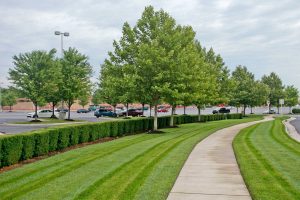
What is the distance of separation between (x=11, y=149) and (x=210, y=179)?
7179 mm

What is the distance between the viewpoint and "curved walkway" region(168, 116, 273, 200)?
316 inches

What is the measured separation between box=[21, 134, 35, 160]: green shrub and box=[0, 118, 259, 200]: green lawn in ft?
3.49

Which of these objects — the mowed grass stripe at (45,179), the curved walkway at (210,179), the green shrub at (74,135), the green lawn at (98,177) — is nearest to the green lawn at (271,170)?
the curved walkway at (210,179)

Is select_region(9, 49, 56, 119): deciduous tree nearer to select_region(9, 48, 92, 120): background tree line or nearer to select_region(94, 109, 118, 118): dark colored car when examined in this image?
select_region(9, 48, 92, 120): background tree line

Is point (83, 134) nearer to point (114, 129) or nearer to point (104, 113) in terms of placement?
point (114, 129)

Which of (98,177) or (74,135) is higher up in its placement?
(74,135)

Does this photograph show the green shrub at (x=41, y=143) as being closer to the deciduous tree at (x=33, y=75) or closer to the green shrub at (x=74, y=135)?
the green shrub at (x=74, y=135)

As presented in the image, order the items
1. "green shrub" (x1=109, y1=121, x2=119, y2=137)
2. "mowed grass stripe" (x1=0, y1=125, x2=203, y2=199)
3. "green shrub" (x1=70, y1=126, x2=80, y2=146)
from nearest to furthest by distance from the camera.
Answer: "mowed grass stripe" (x1=0, y1=125, x2=203, y2=199)
"green shrub" (x1=70, y1=126, x2=80, y2=146)
"green shrub" (x1=109, y1=121, x2=119, y2=137)

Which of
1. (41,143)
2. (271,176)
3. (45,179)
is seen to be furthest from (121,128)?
(271,176)

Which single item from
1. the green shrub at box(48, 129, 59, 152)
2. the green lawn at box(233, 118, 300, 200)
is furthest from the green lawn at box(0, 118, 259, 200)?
the green lawn at box(233, 118, 300, 200)

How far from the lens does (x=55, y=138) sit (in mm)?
16219

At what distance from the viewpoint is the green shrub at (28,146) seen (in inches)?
538

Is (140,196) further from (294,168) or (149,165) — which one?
(294,168)

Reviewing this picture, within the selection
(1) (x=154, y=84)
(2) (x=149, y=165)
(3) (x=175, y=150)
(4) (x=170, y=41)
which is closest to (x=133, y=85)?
(1) (x=154, y=84)
